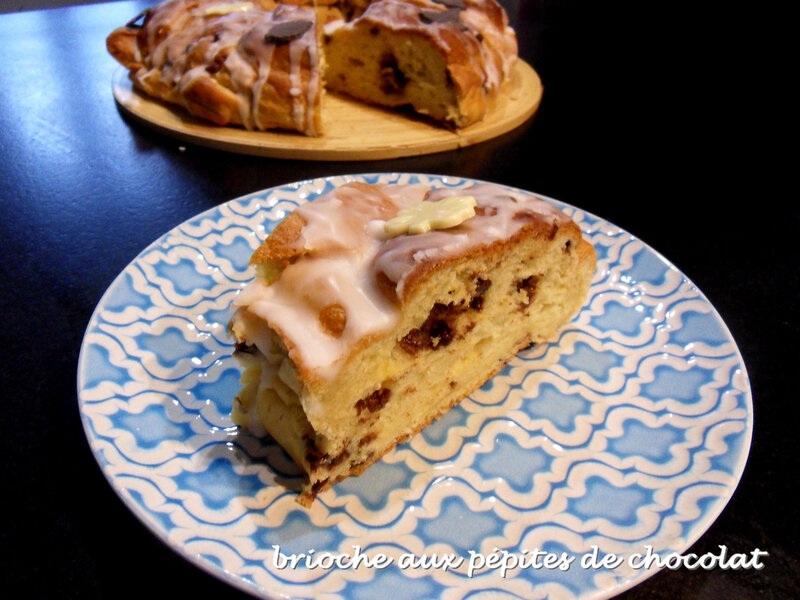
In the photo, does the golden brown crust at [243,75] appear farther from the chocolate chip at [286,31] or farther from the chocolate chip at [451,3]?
the chocolate chip at [451,3]

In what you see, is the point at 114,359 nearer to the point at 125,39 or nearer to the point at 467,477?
the point at 467,477

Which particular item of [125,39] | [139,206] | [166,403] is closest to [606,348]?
[166,403]

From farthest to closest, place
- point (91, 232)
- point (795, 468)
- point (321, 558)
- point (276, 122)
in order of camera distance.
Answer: point (276, 122), point (91, 232), point (795, 468), point (321, 558)

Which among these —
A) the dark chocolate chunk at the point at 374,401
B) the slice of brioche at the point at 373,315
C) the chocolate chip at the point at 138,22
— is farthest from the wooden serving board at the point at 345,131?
the dark chocolate chunk at the point at 374,401

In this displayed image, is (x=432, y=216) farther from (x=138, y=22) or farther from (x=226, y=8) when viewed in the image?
(x=138, y=22)

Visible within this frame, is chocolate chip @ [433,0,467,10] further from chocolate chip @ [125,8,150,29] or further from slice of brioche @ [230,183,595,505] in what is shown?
slice of brioche @ [230,183,595,505]
